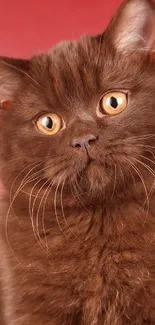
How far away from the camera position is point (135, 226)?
1182 mm

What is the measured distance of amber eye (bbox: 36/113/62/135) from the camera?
1231 millimetres

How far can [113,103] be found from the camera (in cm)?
120

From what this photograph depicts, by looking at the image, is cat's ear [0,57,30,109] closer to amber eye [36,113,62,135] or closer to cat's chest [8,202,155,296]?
amber eye [36,113,62,135]

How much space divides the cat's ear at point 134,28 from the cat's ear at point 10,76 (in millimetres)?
245

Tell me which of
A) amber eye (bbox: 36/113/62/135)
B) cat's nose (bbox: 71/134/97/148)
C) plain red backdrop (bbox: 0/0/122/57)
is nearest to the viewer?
cat's nose (bbox: 71/134/97/148)

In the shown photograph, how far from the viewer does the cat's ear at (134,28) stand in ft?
4.12

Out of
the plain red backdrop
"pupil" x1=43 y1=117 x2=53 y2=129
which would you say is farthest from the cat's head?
the plain red backdrop

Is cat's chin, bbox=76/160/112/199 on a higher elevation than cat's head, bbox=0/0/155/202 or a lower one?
lower

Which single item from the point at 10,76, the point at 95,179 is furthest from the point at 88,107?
the point at 10,76

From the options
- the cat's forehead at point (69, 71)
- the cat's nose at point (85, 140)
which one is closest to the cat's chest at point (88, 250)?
the cat's nose at point (85, 140)

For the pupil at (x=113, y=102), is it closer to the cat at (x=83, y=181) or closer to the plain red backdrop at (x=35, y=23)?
the cat at (x=83, y=181)

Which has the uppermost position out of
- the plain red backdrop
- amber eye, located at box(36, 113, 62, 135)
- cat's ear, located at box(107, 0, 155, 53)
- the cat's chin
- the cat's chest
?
the plain red backdrop

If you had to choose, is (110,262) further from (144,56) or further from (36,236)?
(144,56)

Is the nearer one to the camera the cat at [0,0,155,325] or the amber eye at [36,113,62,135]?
the cat at [0,0,155,325]
